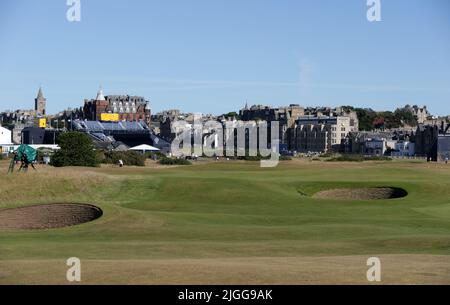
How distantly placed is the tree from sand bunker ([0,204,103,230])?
4581cm

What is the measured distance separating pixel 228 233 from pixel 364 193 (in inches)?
1096

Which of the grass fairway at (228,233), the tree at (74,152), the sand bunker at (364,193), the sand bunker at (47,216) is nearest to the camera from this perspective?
the grass fairway at (228,233)

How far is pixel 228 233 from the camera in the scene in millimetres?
Answer: 39125

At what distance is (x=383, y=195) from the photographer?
63.6 metres

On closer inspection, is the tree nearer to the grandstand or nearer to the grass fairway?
the grass fairway

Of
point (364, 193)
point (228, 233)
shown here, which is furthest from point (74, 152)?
point (228, 233)

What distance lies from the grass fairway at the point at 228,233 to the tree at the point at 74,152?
29.8m

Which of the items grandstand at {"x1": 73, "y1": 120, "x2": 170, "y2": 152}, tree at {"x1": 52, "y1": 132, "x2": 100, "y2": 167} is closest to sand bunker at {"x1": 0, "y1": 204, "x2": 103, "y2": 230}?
tree at {"x1": 52, "y1": 132, "x2": 100, "y2": 167}

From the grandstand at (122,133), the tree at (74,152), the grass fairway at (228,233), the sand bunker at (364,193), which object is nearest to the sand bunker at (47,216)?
the grass fairway at (228,233)

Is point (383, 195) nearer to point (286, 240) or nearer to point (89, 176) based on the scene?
point (89, 176)

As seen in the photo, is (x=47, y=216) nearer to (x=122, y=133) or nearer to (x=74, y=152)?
(x=74, y=152)

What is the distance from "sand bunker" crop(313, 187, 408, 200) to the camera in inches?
2482

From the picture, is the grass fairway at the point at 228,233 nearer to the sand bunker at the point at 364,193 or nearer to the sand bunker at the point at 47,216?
the sand bunker at the point at 364,193

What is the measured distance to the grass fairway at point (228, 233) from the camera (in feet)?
80.6
